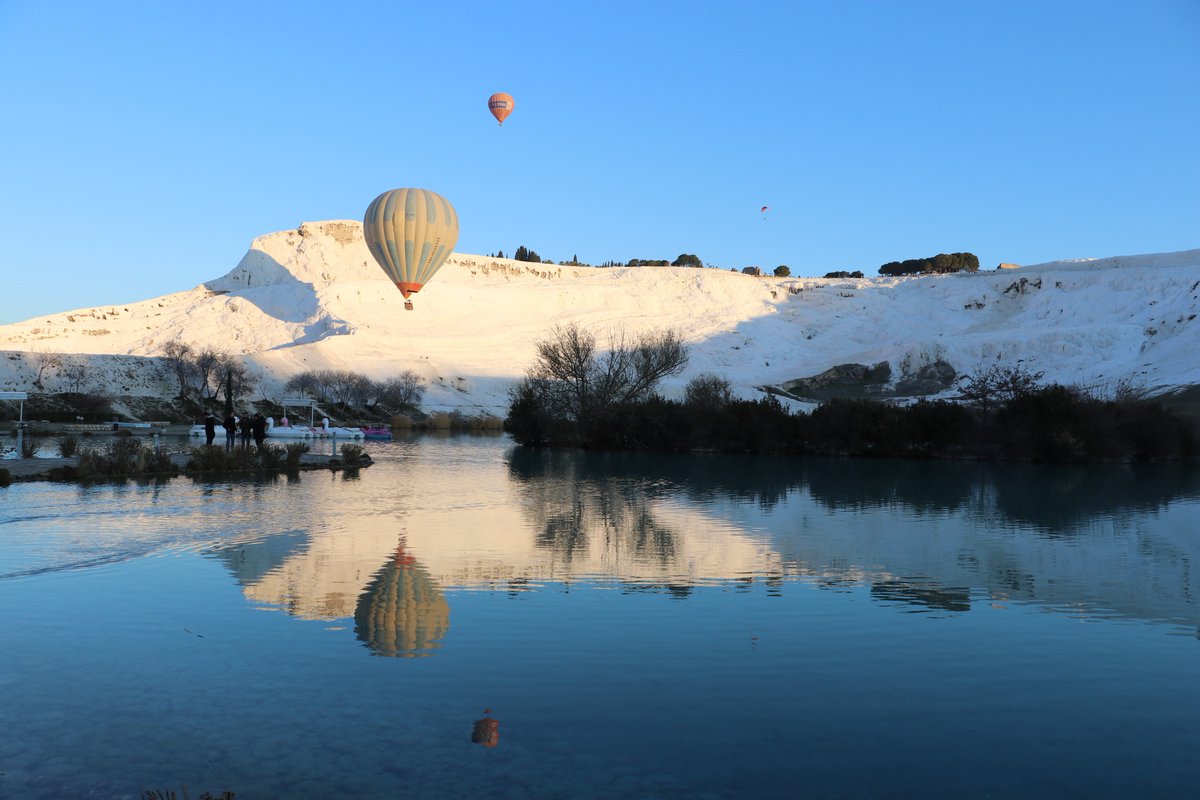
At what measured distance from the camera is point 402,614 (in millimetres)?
9297

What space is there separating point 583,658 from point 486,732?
6.03ft

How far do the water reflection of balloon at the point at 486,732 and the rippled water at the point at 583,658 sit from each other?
20 millimetres

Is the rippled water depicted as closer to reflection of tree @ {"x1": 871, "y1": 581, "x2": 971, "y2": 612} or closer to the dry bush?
reflection of tree @ {"x1": 871, "y1": 581, "x2": 971, "y2": 612}

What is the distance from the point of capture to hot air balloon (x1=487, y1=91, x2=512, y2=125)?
5556cm

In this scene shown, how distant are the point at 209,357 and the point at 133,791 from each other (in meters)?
77.7

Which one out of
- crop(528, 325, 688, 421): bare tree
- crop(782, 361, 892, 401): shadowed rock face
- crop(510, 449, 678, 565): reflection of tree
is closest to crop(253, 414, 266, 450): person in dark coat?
crop(510, 449, 678, 565): reflection of tree

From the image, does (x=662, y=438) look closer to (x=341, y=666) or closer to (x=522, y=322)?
(x=341, y=666)

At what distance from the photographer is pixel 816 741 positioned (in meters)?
6.07

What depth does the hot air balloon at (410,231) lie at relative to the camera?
175 ft

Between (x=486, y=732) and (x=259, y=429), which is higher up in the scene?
(x=259, y=429)

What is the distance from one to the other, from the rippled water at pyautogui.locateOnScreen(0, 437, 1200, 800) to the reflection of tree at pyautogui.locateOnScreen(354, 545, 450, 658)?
0.05 meters

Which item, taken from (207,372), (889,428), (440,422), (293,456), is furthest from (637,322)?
(293,456)

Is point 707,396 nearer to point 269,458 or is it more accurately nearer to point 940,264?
point 269,458

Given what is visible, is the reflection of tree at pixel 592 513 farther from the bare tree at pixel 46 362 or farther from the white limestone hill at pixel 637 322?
the bare tree at pixel 46 362
